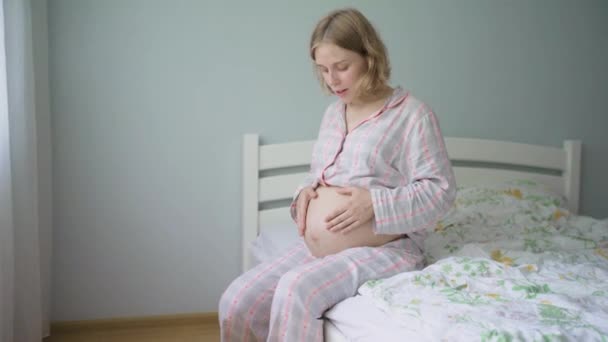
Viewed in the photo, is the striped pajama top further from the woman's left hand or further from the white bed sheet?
the white bed sheet

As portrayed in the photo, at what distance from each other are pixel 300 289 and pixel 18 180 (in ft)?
3.44

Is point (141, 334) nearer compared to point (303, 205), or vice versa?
point (303, 205)

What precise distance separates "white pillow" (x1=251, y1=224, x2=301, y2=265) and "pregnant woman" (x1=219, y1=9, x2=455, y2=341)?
359 millimetres

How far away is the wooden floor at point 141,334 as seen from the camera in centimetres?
206

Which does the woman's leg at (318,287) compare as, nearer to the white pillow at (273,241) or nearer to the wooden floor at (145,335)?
the white pillow at (273,241)

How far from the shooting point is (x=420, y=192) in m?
1.27

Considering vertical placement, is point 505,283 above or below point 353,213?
below

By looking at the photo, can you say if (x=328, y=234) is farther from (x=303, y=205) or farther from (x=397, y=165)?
(x=397, y=165)

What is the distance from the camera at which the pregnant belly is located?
1312 millimetres

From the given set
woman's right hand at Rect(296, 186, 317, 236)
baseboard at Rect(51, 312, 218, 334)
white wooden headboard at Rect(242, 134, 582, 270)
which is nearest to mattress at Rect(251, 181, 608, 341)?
woman's right hand at Rect(296, 186, 317, 236)

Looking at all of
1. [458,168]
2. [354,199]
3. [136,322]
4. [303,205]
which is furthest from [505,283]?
[136,322]

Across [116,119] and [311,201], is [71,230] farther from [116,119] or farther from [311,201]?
[311,201]

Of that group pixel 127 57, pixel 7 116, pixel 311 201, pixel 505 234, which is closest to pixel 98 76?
pixel 127 57

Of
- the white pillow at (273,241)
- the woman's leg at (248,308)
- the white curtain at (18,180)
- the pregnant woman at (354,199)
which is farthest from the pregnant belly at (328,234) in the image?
the white curtain at (18,180)
